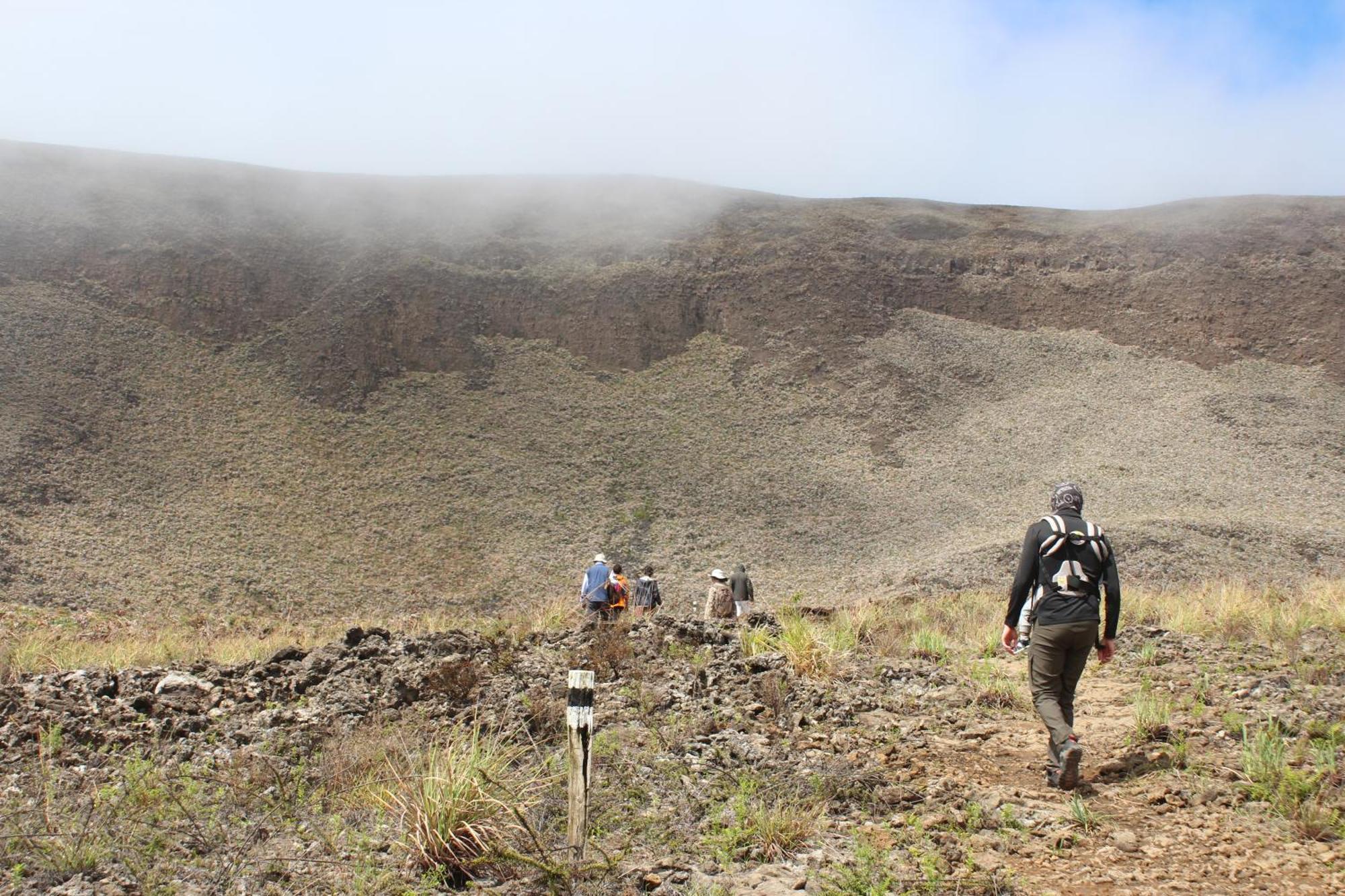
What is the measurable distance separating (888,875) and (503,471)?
24.8 m

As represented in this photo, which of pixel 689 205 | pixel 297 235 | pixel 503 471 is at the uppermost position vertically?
pixel 689 205

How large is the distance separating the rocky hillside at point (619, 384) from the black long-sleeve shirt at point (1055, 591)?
601 inches

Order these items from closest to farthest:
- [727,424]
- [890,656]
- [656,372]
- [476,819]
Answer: [476,819]
[890,656]
[727,424]
[656,372]

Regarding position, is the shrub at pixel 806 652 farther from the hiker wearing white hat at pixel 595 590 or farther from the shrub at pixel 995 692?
the hiker wearing white hat at pixel 595 590

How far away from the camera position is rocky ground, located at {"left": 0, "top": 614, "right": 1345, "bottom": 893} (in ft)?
13.3

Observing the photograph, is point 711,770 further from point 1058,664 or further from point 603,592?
point 603,592

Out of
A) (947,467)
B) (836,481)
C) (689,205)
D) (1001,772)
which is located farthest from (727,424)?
(1001,772)

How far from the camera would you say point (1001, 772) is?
5.43m

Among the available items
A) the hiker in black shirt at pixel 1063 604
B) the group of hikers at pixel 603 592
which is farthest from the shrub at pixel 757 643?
the group of hikers at pixel 603 592

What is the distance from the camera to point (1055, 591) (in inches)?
217

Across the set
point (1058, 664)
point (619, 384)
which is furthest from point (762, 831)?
point (619, 384)

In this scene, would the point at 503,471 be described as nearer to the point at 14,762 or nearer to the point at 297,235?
the point at 297,235

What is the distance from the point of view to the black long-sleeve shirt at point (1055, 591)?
17.8 ft

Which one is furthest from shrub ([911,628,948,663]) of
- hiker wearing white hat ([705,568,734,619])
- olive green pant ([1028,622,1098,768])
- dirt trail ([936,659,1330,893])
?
hiker wearing white hat ([705,568,734,619])
